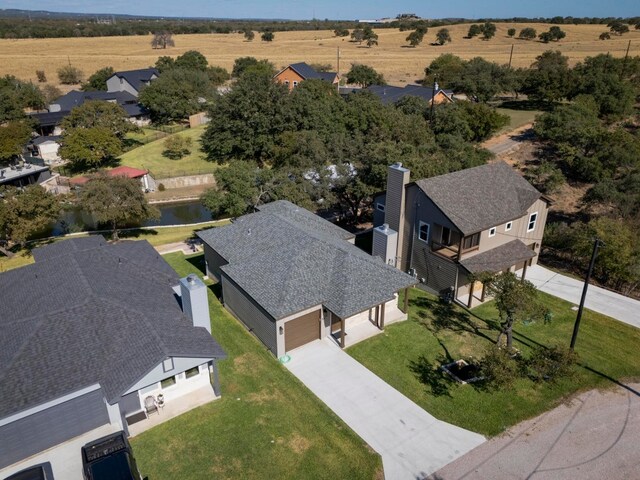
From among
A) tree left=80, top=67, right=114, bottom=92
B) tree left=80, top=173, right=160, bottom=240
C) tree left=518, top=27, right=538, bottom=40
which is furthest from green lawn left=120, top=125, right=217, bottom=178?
tree left=518, top=27, right=538, bottom=40

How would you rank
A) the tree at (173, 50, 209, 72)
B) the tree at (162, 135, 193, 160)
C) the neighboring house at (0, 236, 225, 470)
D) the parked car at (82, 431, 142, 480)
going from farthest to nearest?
the tree at (173, 50, 209, 72), the tree at (162, 135, 193, 160), the neighboring house at (0, 236, 225, 470), the parked car at (82, 431, 142, 480)

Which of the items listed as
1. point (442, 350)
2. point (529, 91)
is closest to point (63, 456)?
point (442, 350)

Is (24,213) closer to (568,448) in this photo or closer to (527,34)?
(568,448)

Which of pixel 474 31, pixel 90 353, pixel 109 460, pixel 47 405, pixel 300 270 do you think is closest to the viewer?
pixel 109 460

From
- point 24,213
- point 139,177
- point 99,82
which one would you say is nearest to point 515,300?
point 24,213

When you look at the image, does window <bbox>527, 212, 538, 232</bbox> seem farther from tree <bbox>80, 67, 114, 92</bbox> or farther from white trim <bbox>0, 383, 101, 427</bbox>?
tree <bbox>80, 67, 114, 92</bbox>

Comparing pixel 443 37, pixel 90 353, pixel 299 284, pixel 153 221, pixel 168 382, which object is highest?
pixel 443 37
